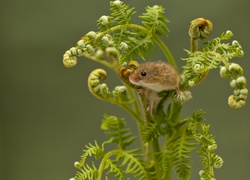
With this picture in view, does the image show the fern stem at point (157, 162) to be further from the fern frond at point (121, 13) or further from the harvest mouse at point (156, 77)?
the fern frond at point (121, 13)

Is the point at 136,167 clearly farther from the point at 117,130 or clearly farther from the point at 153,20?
the point at 153,20

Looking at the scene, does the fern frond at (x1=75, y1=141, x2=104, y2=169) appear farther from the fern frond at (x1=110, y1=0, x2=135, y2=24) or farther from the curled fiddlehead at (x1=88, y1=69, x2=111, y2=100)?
the fern frond at (x1=110, y1=0, x2=135, y2=24)

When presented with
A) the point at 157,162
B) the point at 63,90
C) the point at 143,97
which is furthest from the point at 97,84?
the point at 63,90

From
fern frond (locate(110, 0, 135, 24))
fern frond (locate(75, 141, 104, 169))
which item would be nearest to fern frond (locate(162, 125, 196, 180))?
fern frond (locate(75, 141, 104, 169))

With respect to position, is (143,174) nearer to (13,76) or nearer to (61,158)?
(61,158)

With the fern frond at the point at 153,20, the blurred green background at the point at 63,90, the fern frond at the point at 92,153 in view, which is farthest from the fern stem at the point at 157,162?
the blurred green background at the point at 63,90

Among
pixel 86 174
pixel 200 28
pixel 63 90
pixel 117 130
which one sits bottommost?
pixel 86 174
